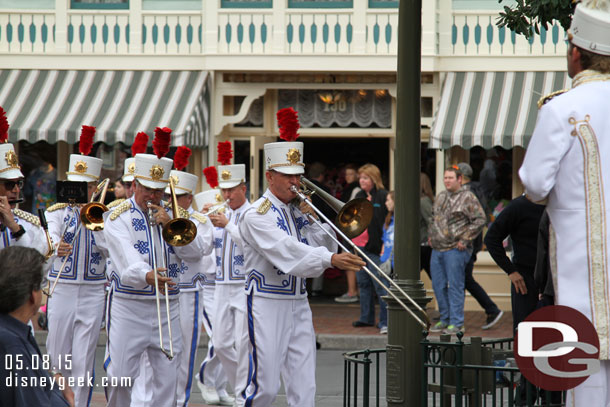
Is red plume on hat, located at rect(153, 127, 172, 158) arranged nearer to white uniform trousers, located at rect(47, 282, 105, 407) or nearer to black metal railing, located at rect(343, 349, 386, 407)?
white uniform trousers, located at rect(47, 282, 105, 407)

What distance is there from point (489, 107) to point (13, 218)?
1080 centimetres

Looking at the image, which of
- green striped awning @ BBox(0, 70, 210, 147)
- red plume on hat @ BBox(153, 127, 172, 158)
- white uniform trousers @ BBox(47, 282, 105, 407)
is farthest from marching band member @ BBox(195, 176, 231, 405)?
green striped awning @ BBox(0, 70, 210, 147)

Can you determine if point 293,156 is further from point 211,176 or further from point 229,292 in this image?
point 211,176

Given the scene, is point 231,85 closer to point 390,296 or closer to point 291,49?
point 291,49

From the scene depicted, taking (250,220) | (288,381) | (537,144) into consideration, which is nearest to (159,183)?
(250,220)

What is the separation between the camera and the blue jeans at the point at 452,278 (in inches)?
537

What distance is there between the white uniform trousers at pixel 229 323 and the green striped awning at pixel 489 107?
6.82 meters

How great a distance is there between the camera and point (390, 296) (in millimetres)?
6875

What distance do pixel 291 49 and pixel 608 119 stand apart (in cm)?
1317

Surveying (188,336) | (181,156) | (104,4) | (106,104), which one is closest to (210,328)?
(188,336)

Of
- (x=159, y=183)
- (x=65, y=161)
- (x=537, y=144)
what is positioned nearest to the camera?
(x=537, y=144)

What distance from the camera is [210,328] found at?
438 inches

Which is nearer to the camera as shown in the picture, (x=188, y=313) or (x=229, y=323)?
(x=188, y=313)


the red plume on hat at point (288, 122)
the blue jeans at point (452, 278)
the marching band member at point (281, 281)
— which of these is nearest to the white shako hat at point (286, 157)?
the marching band member at point (281, 281)
